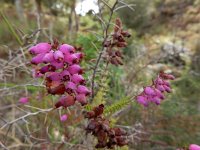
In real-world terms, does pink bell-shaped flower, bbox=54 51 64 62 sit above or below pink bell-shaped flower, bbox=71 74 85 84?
above

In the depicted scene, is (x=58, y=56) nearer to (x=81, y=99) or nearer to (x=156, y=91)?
(x=81, y=99)

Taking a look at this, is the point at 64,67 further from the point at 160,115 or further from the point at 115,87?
the point at 160,115

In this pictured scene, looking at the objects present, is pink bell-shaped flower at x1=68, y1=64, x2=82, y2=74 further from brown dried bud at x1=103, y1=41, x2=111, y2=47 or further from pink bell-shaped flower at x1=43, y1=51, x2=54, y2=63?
brown dried bud at x1=103, y1=41, x2=111, y2=47

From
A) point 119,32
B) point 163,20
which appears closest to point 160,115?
point 119,32

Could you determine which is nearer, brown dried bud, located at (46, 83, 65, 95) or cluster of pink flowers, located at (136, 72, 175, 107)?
brown dried bud, located at (46, 83, 65, 95)

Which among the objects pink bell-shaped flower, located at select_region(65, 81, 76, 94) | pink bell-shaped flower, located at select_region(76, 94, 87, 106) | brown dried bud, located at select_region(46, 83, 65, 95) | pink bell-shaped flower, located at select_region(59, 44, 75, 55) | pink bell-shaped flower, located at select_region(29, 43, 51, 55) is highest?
pink bell-shaped flower, located at select_region(29, 43, 51, 55)

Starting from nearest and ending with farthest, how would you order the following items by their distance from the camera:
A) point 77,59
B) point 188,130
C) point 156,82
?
point 77,59, point 156,82, point 188,130

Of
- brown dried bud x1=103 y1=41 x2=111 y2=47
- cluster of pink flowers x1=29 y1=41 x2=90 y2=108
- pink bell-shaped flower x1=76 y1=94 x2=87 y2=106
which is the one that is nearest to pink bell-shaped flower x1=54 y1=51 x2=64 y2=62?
cluster of pink flowers x1=29 y1=41 x2=90 y2=108
